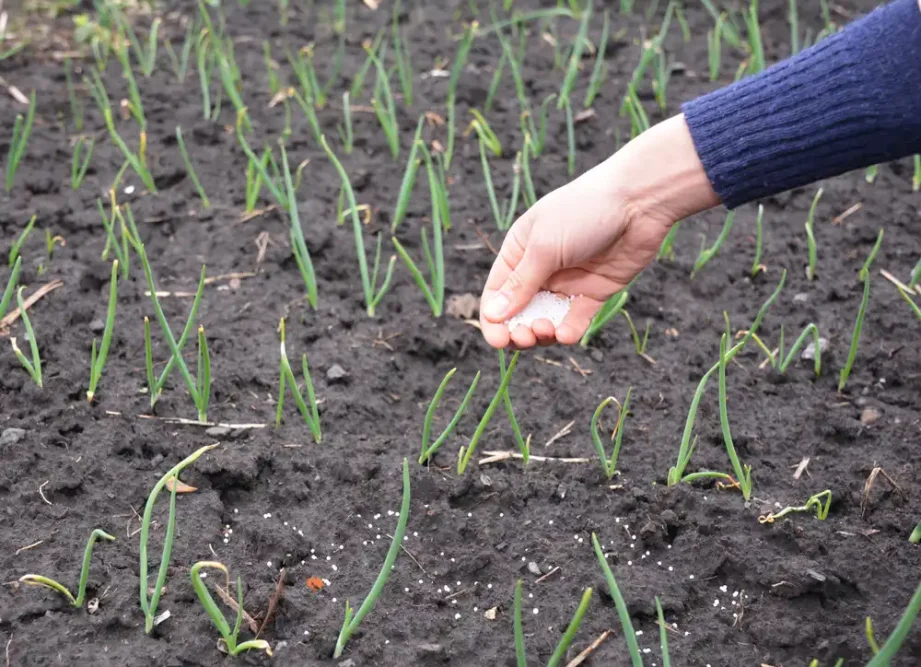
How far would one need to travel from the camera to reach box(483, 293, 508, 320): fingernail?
2.03 m

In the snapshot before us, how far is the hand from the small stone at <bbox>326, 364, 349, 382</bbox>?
0.46m

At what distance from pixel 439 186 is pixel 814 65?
4.16 feet

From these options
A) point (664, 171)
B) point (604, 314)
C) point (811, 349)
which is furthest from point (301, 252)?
point (811, 349)

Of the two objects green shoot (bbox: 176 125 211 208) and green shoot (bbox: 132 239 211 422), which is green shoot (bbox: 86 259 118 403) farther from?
green shoot (bbox: 176 125 211 208)

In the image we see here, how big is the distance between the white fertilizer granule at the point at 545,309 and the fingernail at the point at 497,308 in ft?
0.17

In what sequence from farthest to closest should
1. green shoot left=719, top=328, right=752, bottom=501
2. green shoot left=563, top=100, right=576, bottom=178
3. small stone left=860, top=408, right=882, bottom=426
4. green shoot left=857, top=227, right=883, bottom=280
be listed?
1. green shoot left=563, top=100, right=576, bottom=178
2. green shoot left=857, top=227, right=883, bottom=280
3. small stone left=860, top=408, right=882, bottom=426
4. green shoot left=719, top=328, right=752, bottom=501

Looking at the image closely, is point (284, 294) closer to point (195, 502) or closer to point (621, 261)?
point (195, 502)

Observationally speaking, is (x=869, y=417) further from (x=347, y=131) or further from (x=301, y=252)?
(x=347, y=131)

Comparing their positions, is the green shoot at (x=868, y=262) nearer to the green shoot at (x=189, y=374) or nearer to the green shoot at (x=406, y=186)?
the green shoot at (x=406, y=186)

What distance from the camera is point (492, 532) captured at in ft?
6.48

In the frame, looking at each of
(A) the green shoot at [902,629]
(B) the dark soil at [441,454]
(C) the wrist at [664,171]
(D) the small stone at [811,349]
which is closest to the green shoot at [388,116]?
(B) the dark soil at [441,454]

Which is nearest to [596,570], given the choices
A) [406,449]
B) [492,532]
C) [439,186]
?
[492,532]

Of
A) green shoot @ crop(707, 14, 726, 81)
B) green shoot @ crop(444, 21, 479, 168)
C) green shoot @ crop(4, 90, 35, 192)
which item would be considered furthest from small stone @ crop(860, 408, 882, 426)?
green shoot @ crop(4, 90, 35, 192)

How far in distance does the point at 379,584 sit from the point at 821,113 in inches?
44.7
